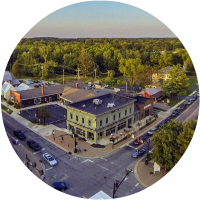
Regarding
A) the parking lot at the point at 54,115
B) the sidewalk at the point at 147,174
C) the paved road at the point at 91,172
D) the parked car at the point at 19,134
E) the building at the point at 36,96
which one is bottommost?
the paved road at the point at 91,172

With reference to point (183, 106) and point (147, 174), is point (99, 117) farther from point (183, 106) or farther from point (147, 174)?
point (183, 106)

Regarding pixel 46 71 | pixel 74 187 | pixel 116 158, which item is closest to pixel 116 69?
pixel 46 71

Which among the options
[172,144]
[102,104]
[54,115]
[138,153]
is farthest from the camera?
[54,115]

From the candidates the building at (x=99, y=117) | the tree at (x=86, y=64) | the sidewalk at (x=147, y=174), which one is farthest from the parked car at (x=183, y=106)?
the tree at (x=86, y=64)

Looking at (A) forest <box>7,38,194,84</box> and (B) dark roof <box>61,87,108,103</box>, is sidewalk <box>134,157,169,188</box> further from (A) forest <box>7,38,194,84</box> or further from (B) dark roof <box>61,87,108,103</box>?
(A) forest <box>7,38,194,84</box>

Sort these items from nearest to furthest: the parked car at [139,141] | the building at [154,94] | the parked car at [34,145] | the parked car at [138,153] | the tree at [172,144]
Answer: the tree at [172,144], the parked car at [138,153], the parked car at [34,145], the parked car at [139,141], the building at [154,94]

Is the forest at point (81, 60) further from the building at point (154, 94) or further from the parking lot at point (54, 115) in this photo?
the parking lot at point (54, 115)

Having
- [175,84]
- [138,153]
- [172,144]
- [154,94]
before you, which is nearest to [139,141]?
[138,153]
